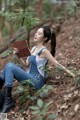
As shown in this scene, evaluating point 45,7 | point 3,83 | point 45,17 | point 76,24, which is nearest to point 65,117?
point 3,83

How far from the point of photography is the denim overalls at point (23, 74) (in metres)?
6.13

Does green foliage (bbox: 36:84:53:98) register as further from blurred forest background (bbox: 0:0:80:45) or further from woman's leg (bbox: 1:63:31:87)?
blurred forest background (bbox: 0:0:80:45)

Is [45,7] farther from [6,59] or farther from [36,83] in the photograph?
[36,83]

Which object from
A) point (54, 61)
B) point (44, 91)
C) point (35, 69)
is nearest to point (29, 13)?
point (35, 69)

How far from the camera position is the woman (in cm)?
615

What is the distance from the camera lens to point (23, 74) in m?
6.24

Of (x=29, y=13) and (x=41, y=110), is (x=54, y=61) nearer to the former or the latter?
(x=41, y=110)

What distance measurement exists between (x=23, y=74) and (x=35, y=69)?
0.27m

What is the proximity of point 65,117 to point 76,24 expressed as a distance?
5692 mm

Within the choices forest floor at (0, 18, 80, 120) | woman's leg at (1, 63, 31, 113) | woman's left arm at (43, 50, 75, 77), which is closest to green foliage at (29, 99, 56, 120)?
forest floor at (0, 18, 80, 120)

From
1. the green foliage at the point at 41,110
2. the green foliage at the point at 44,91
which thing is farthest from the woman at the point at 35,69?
the green foliage at the point at 41,110

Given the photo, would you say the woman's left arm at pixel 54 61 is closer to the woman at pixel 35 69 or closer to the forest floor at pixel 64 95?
the woman at pixel 35 69

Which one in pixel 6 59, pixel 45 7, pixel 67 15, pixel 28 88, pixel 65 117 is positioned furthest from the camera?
pixel 45 7

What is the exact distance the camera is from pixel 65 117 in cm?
541
